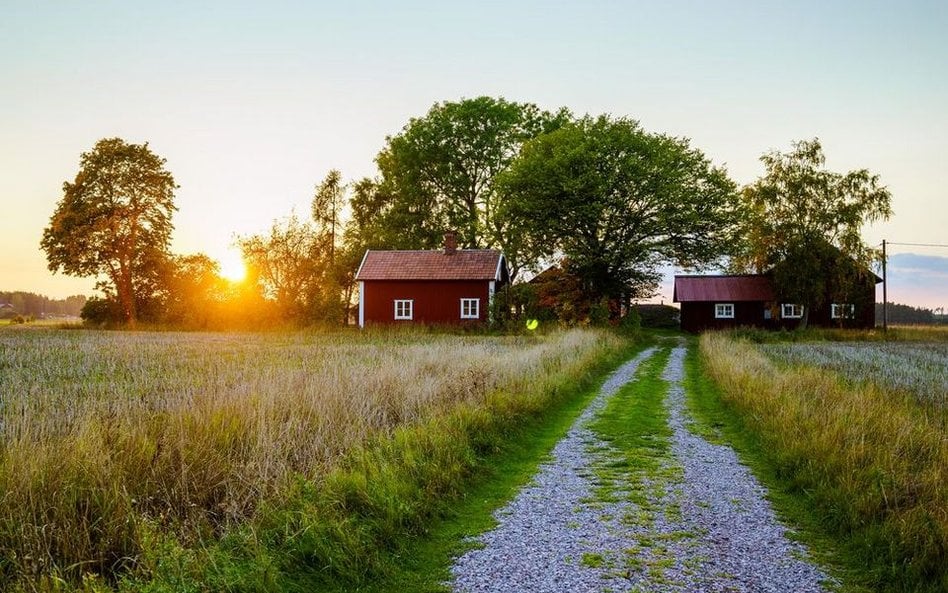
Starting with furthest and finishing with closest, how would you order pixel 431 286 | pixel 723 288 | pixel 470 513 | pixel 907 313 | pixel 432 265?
1. pixel 907 313
2. pixel 723 288
3. pixel 432 265
4. pixel 431 286
5. pixel 470 513

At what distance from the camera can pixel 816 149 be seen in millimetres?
48156

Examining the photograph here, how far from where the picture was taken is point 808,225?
4738 centimetres

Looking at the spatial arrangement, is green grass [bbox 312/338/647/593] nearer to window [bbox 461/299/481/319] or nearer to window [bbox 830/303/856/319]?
window [bbox 461/299/481/319]

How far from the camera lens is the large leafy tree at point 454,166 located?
5391 cm

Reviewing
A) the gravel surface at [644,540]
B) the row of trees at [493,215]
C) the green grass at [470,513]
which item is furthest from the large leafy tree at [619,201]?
the gravel surface at [644,540]

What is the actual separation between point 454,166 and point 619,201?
17.9m

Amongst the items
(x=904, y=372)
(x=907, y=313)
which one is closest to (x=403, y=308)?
(x=904, y=372)

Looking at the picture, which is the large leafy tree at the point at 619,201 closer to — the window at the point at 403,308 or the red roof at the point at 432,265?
the red roof at the point at 432,265

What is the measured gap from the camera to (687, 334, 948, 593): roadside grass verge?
5617 millimetres

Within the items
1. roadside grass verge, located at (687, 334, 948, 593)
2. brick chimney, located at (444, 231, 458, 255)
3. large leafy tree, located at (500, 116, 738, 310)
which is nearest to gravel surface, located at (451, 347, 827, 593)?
roadside grass verge, located at (687, 334, 948, 593)

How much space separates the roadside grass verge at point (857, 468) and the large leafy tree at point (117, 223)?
46.5 metres

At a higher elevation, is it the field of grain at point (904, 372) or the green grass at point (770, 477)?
the field of grain at point (904, 372)

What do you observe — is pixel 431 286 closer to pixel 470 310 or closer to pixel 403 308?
pixel 403 308

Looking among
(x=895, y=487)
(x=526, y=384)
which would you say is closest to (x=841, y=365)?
Result: (x=526, y=384)
